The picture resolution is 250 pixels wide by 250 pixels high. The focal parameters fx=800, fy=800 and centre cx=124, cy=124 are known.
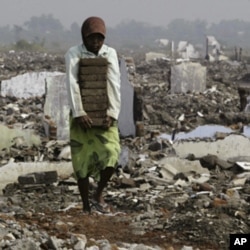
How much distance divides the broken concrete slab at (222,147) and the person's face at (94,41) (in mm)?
3642

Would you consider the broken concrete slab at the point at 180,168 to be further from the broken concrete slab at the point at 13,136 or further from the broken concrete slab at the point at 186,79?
the broken concrete slab at the point at 186,79

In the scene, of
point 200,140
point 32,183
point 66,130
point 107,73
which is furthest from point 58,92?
point 107,73

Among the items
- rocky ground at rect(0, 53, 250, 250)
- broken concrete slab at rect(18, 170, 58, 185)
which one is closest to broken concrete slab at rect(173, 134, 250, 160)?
rocky ground at rect(0, 53, 250, 250)

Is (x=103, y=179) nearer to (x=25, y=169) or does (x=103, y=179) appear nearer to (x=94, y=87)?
(x=94, y=87)

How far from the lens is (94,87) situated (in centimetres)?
714

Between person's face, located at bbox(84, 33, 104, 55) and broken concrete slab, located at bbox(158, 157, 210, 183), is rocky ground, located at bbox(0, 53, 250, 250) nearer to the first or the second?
broken concrete slab, located at bbox(158, 157, 210, 183)

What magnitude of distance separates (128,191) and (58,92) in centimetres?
521

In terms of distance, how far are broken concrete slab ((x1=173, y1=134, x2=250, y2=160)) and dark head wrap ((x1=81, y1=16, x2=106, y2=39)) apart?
371 cm

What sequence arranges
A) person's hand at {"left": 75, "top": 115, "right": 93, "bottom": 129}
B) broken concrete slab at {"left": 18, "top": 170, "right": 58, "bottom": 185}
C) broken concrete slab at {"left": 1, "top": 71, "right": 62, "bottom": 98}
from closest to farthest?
1. person's hand at {"left": 75, "top": 115, "right": 93, "bottom": 129}
2. broken concrete slab at {"left": 18, "top": 170, "right": 58, "bottom": 185}
3. broken concrete slab at {"left": 1, "top": 71, "right": 62, "bottom": 98}

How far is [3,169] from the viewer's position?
9.19 metres

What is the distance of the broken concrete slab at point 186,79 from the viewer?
22.5 meters

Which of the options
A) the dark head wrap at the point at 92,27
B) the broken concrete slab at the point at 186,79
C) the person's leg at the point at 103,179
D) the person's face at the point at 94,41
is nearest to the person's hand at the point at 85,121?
the person's leg at the point at 103,179

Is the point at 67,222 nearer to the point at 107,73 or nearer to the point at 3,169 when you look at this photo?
the point at 107,73

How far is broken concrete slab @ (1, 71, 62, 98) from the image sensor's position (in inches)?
798
